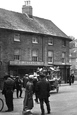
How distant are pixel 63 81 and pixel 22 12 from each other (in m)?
12.2

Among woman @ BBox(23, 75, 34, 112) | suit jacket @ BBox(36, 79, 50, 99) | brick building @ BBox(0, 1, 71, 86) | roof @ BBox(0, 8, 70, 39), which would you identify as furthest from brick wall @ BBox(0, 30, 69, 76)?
suit jacket @ BBox(36, 79, 50, 99)

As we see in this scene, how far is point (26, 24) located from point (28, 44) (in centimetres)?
329

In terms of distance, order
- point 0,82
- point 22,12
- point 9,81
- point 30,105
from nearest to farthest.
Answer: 1. point 30,105
2. point 9,81
3. point 0,82
4. point 22,12

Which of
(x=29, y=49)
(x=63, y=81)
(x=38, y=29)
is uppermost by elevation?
(x=38, y=29)

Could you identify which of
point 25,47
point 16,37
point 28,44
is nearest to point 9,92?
point 16,37

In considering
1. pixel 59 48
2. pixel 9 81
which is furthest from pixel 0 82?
pixel 9 81

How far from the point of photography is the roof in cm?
4050

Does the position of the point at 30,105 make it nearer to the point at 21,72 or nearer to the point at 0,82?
the point at 0,82

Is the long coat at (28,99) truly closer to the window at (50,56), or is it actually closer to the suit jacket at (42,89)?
the suit jacket at (42,89)

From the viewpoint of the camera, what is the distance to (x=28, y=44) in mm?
42281

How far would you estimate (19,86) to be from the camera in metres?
23.6

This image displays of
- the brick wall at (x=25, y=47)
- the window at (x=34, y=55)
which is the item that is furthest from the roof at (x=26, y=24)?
the window at (x=34, y=55)

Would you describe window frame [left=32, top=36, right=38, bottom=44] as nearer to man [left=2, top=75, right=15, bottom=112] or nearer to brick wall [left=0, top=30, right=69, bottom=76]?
brick wall [left=0, top=30, right=69, bottom=76]

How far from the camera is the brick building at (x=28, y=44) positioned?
128 ft
